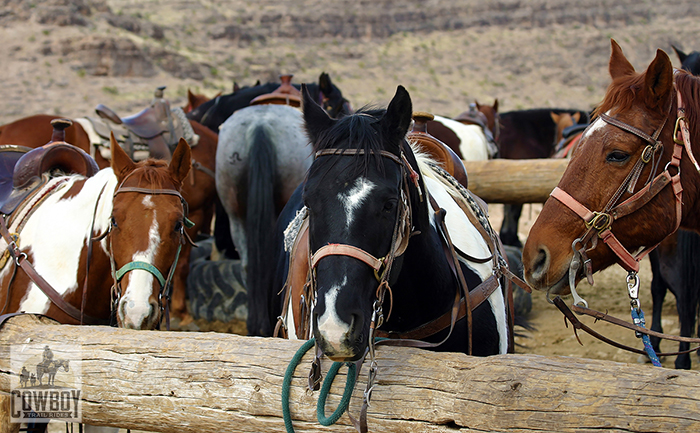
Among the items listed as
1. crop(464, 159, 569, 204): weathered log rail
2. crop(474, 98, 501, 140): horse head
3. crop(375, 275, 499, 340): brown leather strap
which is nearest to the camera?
crop(375, 275, 499, 340): brown leather strap

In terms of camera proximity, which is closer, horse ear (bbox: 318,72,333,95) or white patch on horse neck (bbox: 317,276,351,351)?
white patch on horse neck (bbox: 317,276,351,351)

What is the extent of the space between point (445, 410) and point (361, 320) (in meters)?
0.37

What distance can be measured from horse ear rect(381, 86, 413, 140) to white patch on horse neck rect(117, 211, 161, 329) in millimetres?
1338

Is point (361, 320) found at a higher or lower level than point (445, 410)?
higher

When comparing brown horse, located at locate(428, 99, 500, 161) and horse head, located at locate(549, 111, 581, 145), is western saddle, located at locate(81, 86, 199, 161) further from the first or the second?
horse head, located at locate(549, 111, 581, 145)

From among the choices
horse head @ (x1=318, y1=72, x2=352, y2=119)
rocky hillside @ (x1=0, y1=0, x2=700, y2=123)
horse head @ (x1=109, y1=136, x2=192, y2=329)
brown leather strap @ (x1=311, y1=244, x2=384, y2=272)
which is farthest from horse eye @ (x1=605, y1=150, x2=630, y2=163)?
rocky hillside @ (x1=0, y1=0, x2=700, y2=123)

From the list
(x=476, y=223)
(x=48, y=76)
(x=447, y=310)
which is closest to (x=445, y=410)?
(x=447, y=310)

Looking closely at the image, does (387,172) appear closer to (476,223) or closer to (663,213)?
(663,213)

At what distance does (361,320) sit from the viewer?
1554mm

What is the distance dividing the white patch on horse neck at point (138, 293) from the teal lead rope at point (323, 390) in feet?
3.29

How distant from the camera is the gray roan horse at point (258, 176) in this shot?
4.70 m

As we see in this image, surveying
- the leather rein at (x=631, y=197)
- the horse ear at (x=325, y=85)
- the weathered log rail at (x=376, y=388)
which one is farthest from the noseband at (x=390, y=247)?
the horse ear at (x=325, y=85)

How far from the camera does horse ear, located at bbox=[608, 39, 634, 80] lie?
2.16 meters

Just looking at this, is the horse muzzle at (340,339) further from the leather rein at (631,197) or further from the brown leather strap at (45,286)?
the brown leather strap at (45,286)
